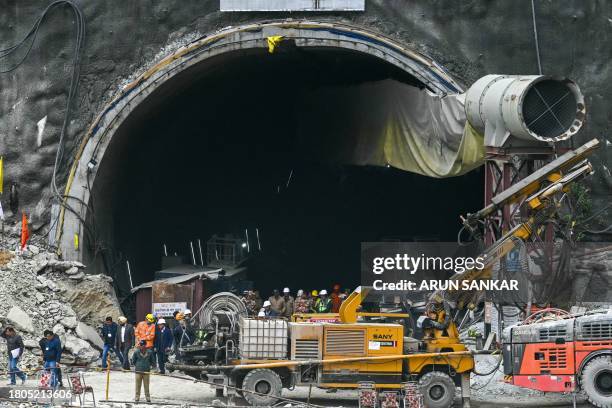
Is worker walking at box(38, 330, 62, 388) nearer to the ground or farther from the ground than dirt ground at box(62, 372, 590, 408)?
farther from the ground

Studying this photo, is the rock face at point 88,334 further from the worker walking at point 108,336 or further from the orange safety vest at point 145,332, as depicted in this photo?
the orange safety vest at point 145,332

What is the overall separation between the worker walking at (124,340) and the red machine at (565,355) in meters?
9.68

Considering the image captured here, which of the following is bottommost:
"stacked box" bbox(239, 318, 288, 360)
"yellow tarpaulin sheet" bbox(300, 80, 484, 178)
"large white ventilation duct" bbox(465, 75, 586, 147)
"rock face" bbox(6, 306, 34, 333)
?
"stacked box" bbox(239, 318, 288, 360)

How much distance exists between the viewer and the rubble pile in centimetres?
3416

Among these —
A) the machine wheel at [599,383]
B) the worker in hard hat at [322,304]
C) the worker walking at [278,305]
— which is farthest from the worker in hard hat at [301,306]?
the machine wheel at [599,383]

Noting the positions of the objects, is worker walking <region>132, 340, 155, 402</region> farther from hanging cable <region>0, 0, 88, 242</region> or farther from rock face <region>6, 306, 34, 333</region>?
hanging cable <region>0, 0, 88, 242</region>

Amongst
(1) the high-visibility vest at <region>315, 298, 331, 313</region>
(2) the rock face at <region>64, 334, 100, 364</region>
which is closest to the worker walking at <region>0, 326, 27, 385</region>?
(2) the rock face at <region>64, 334, 100, 364</region>

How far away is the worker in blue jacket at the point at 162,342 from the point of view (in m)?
32.5

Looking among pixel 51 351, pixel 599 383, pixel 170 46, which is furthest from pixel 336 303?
pixel 599 383

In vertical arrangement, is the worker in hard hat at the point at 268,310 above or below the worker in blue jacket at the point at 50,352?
above

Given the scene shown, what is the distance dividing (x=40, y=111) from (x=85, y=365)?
7.99 m

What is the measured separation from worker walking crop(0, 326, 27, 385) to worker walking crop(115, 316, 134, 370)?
9.38 feet

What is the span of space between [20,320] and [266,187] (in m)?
19.0

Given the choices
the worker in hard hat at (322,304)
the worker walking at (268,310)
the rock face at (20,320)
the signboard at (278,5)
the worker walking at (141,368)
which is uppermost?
the signboard at (278,5)
